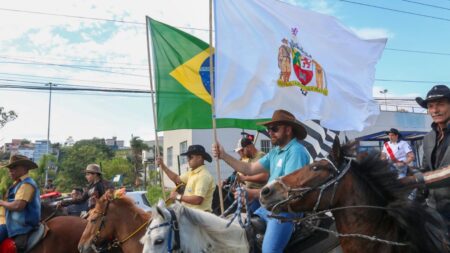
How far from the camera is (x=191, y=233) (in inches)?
167

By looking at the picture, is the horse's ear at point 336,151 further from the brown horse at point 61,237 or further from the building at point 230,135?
the building at point 230,135

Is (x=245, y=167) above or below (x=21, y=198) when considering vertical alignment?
above

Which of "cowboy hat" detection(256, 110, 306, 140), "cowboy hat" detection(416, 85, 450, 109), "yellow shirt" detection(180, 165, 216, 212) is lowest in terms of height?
"yellow shirt" detection(180, 165, 216, 212)

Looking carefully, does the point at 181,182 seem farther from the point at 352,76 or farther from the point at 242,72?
the point at 352,76

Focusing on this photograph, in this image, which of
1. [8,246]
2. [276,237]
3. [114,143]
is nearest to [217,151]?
[276,237]

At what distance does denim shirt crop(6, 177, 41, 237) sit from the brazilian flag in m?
2.59

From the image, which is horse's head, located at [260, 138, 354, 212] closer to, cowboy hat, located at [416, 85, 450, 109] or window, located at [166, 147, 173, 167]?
cowboy hat, located at [416, 85, 450, 109]

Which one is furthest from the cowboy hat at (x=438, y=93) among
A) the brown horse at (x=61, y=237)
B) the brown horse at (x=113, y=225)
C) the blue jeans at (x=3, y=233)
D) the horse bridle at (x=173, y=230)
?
the blue jeans at (x=3, y=233)

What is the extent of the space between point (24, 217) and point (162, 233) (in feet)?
12.0

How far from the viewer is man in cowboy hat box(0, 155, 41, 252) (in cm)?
650

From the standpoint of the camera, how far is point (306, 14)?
686 cm

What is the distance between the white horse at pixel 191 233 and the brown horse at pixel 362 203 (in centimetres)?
116

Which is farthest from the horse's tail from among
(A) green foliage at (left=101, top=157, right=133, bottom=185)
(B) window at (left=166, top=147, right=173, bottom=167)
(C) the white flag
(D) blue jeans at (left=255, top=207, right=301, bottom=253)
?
(A) green foliage at (left=101, top=157, right=133, bottom=185)

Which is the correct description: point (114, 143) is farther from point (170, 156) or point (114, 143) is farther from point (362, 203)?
point (362, 203)
